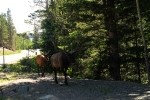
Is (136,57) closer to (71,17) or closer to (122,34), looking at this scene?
(122,34)

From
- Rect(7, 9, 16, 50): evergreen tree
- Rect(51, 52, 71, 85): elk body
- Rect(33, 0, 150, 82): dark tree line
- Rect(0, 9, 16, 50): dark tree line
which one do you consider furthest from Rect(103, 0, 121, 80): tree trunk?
Rect(7, 9, 16, 50): evergreen tree

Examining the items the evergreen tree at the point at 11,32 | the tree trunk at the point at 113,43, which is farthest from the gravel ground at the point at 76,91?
the evergreen tree at the point at 11,32

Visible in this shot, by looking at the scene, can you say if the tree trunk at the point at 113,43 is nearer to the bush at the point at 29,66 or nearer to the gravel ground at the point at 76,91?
the gravel ground at the point at 76,91

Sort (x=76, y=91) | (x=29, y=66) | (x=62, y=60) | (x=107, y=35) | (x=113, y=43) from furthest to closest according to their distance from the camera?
1. (x=29, y=66)
2. (x=107, y=35)
3. (x=113, y=43)
4. (x=62, y=60)
5. (x=76, y=91)

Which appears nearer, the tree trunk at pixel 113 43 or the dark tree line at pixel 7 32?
the tree trunk at pixel 113 43

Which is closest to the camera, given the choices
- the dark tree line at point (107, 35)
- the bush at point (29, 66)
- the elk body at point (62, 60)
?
the elk body at point (62, 60)

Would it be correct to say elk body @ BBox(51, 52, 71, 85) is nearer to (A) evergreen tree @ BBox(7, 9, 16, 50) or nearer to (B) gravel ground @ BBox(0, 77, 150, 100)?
(B) gravel ground @ BBox(0, 77, 150, 100)

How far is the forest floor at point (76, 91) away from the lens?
15.4 m

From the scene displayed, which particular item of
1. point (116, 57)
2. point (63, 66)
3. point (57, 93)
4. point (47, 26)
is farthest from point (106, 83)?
point (47, 26)

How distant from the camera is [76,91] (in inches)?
663

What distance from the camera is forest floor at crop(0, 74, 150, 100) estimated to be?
15.4 metres

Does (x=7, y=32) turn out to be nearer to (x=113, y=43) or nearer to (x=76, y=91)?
(x=113, y=43)

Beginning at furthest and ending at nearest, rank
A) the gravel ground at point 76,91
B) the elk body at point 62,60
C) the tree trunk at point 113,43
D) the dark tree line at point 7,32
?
the dark tree line at point 7,32
the tree trunk at point 113,43
the elk body at point 62,60
the gravel ground at point 76,91

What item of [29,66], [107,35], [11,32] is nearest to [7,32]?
[11,32]
